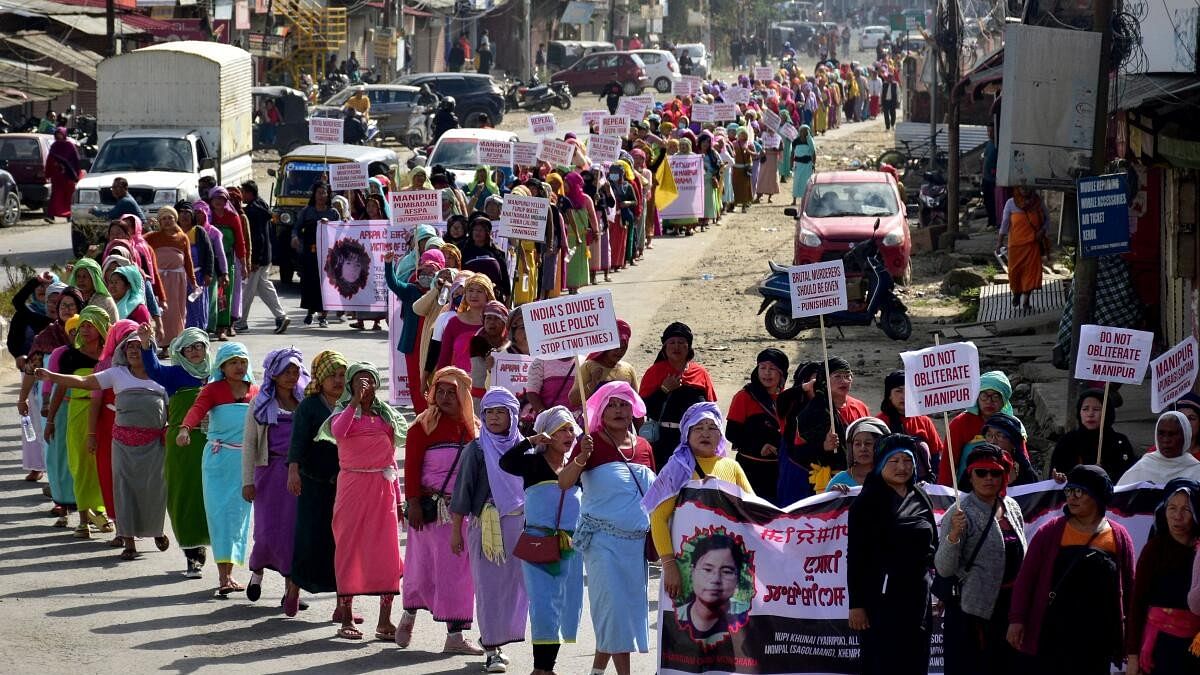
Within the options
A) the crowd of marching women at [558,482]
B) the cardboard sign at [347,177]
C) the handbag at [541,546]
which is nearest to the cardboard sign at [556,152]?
the cardboard sign at [347,177]

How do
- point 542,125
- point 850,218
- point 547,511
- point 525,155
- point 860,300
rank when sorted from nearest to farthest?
point 547,511
point 860,300
point 850,218
point 525,155
point 542,125

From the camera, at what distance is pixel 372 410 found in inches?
363

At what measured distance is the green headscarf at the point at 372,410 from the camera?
9.16 meters

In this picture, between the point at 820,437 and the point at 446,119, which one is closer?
the point at 820,437

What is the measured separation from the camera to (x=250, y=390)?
10195mm

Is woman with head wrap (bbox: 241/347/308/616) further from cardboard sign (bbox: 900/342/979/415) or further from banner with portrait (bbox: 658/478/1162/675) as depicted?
cardboard sign (bbox: 900/342/979/415)

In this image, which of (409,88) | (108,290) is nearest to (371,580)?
(108,290)

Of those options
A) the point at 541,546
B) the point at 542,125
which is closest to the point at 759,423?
the point at 541,546

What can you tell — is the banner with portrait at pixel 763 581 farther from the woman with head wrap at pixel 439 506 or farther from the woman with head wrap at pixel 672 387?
the woman with head wrap at pixel 672 387

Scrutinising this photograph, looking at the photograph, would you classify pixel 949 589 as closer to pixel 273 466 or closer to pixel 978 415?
pixel 978 415

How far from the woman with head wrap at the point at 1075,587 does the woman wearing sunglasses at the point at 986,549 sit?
0.42ft

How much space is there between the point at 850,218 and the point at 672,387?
1286 cm

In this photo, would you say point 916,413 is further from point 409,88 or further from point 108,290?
point 409,88

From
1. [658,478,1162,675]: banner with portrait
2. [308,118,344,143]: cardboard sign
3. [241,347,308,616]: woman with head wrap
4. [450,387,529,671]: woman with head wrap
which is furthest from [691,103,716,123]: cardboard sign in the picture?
[658,478,1162,675]: banner with portrait
